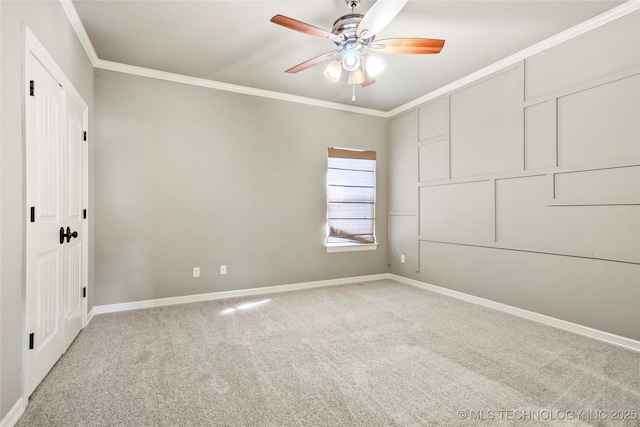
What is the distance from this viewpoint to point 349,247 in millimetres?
4816

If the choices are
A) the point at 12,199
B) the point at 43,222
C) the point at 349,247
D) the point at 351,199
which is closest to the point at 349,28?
the point at 12,199

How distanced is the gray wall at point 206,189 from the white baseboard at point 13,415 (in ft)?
6.15

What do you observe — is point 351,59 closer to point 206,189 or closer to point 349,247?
point 206,189

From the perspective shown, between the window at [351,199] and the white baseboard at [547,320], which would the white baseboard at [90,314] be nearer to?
the window at [351,199]

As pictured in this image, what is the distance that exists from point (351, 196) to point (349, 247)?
2.68 ft

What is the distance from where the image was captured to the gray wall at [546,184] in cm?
254

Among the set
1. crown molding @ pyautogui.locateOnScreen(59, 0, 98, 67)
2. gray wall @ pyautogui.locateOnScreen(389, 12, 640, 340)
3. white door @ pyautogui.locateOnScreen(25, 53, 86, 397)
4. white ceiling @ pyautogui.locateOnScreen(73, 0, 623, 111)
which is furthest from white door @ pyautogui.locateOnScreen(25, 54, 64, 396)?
gray wall @ pyautogui.locateOnScreen(389, 12, 640, 340)

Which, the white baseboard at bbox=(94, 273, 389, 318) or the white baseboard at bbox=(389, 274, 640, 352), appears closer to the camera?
the white baseboard at bbox=(389, 274, 640, 352)

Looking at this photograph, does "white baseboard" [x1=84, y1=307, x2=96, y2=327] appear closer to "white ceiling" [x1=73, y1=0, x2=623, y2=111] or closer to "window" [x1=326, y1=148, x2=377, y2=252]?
"white ceiling" [x1=73, y1=0, x2=623, y2=111]

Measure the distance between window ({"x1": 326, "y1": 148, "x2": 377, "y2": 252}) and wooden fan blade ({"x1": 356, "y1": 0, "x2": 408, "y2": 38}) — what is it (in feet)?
8.53

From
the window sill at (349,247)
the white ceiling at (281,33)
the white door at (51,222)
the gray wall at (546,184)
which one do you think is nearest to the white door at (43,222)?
the white door at (51,222)

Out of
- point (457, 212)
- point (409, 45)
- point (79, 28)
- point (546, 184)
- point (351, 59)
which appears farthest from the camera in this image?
point (457, 212)

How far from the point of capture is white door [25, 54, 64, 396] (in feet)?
5.98

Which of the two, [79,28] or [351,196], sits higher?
[79,28]
